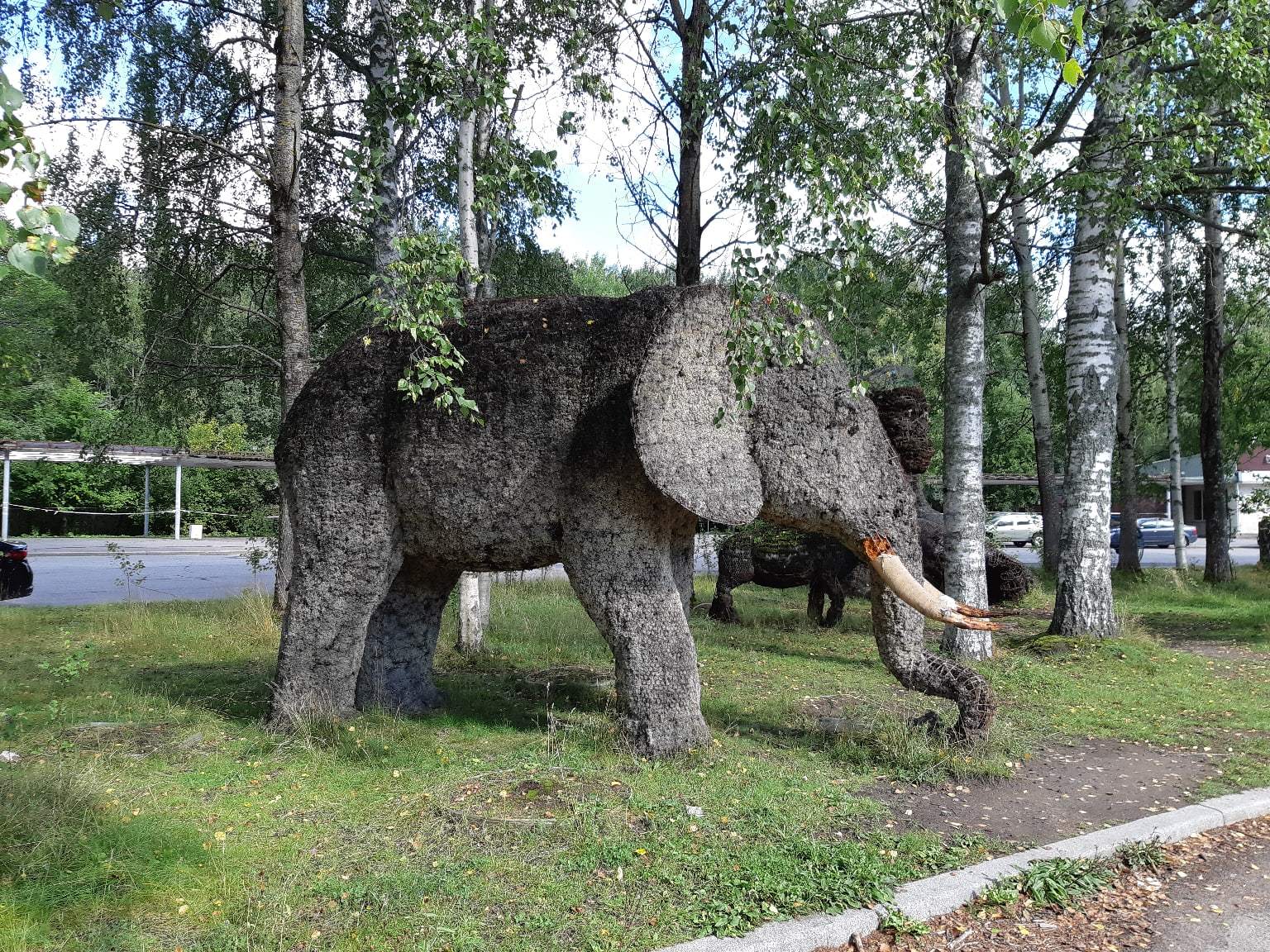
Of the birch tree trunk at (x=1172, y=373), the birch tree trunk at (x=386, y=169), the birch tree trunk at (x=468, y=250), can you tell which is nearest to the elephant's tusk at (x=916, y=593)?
the birch tree trunk at (x=468, y=250)

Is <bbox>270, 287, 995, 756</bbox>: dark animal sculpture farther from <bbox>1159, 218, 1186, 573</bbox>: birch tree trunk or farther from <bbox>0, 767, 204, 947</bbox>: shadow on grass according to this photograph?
<bbox>1159, 218, 1186, 573</bbox>: birch tree trunk

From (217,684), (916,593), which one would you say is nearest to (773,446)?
(916,593)

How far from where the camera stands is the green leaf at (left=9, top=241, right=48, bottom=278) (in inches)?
87.7

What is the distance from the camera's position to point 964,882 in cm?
364

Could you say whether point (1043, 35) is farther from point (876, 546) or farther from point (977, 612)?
point (876, 546)

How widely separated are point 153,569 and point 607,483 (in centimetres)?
1655

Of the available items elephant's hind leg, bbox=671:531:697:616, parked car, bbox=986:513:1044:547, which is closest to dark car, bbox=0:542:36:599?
elephant's hind leg, bbox=671:531:697:616

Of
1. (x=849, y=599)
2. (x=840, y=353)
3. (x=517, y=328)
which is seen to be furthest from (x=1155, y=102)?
(x=849, y=599)

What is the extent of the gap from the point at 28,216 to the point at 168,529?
101ft

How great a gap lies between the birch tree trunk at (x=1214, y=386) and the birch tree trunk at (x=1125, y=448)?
4.24ft

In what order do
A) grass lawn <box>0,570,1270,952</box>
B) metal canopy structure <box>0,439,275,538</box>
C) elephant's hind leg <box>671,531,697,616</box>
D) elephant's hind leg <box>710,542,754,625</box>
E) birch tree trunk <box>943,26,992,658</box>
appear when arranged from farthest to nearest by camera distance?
1. metal canopy structure <box>0,439,275,538</box>
2. elephant's hind leg <box>710,542,754,625</box>
3. birch tree trunk <box>943,26,992,658</box>
4. elephant's hind leg <box>671,531,697,616</box>
5. grass lawn <box>0,570,1270,952</box>

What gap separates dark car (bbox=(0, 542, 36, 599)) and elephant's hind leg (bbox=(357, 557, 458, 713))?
9.35 metres

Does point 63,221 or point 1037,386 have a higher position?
point 1037,386

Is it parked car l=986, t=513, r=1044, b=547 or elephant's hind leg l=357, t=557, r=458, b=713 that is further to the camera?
parked car l=986, t=513, r=1044, b=547
